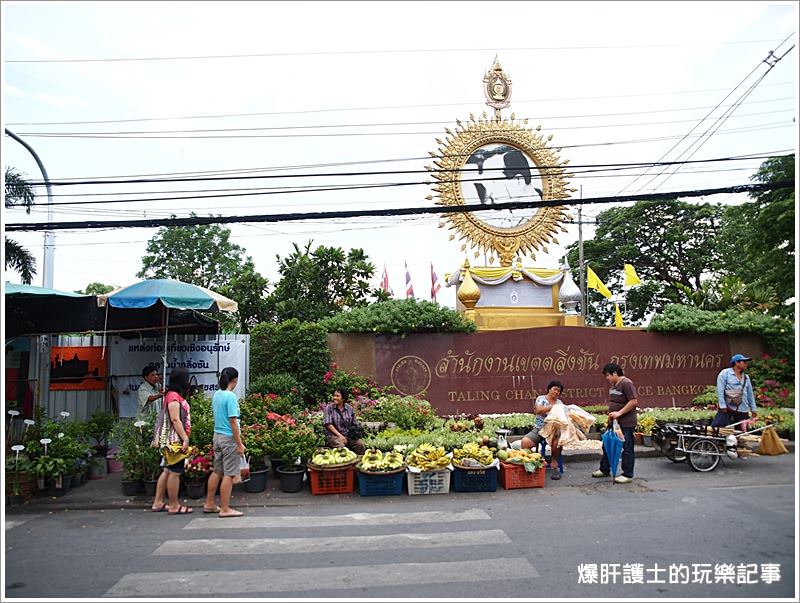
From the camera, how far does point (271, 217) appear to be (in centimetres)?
1029

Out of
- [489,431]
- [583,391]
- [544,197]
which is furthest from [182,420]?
[544,197]

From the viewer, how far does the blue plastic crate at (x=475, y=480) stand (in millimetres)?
8008

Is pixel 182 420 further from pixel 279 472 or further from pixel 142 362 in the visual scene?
pixel 142 362

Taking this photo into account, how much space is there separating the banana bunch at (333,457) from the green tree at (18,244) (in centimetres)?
1177

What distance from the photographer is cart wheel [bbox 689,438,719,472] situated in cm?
854

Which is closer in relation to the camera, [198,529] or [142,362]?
[198,529]

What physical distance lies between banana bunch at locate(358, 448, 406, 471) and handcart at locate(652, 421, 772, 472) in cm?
407

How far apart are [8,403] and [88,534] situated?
4430 mm

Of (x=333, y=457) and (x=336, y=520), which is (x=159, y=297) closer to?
(x=333, y=457)

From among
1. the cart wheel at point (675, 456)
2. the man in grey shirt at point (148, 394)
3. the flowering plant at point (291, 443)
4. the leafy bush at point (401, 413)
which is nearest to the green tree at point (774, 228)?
the cart wheel at point (675, 456)

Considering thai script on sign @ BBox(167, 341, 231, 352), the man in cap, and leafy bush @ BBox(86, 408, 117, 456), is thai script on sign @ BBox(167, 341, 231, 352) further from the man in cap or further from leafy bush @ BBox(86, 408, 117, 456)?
the man in cap

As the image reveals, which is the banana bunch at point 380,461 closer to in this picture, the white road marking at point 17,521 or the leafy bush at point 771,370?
the white road marking at point 17,521

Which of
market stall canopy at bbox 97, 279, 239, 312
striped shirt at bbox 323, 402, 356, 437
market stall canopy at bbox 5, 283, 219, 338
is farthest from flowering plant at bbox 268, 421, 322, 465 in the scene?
market stall canopy at bbox 5, 283, 219, 338

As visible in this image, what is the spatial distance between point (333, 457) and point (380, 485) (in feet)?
2.41
